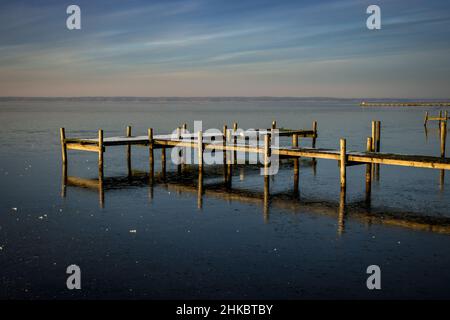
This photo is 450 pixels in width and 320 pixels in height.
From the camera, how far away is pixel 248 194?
22.2 meters

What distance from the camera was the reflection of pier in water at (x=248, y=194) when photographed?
57.5 feet

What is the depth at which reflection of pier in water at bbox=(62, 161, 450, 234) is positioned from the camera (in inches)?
690

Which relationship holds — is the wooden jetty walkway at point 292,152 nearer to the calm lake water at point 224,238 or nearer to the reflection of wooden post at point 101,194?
the calm lake water at point 224,238

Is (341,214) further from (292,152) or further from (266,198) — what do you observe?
(292,152)

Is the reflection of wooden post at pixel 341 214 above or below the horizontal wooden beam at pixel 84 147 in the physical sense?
below

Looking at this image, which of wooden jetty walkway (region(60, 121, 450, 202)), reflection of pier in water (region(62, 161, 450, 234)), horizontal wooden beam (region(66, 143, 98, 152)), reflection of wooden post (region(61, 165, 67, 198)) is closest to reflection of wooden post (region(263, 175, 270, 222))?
reflection of pier in water (region(62, 161, 450, 234))

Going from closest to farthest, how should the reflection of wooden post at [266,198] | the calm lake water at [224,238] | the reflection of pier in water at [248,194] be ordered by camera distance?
the calm lake water at [224,238]
the reflection of pier in water at [248,194]
the reflection of wooden post at [266,198]

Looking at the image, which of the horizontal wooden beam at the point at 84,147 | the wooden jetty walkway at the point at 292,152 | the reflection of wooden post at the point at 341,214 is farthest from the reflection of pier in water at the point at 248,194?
the horizontal wooden beam at the point at 84,147

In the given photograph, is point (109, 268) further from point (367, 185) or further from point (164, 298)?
point (367, 185)

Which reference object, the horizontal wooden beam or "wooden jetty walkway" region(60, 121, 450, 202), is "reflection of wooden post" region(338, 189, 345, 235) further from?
the horizontal wooden beam

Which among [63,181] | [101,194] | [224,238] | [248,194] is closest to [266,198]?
[248,194]

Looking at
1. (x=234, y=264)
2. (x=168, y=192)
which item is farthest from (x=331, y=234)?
(x=168, y=192)

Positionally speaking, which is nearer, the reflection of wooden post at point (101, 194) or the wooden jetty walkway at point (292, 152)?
the reflection of wooden post at point (101, 194)
